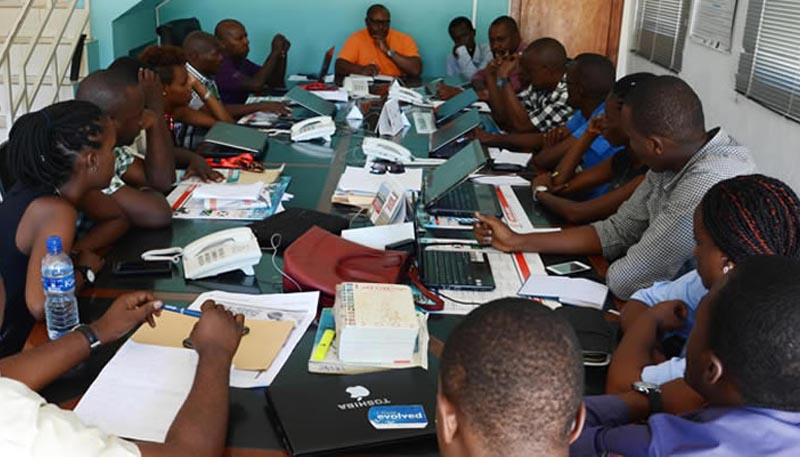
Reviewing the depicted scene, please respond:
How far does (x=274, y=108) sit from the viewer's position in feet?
12.9

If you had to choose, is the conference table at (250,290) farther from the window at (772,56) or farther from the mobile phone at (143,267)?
the window at (772,56)

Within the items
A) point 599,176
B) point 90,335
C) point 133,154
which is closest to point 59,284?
point 90,335

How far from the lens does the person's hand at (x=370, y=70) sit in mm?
5281

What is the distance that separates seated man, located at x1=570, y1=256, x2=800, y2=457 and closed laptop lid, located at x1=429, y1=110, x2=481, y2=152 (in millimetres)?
2103

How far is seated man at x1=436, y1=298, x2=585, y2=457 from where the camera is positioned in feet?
2.89

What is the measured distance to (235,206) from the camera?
93.0 inches

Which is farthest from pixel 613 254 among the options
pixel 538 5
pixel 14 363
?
pixel 538 5

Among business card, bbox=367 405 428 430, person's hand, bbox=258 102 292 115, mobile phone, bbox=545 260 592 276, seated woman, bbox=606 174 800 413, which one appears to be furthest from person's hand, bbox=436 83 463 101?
business card, bbox=367 405 428 430

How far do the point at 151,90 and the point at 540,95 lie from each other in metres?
2.06

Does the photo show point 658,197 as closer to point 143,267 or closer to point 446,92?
point 143,267

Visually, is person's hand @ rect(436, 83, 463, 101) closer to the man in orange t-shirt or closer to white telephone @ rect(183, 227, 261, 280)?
the man in orange t-shirt

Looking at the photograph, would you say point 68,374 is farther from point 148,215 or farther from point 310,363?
point 148,215

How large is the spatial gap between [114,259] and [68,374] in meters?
0.58

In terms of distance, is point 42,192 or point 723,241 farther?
point 42,192
